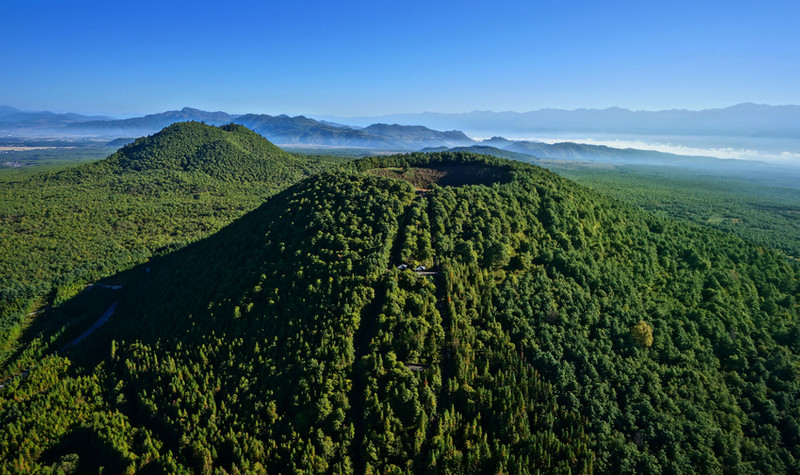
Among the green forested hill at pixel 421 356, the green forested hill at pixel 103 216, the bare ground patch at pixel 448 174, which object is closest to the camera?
the green forested hill at pixel 421 356

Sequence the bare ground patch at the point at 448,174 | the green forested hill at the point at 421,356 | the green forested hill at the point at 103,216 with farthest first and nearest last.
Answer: the bare ground patch at the point at 448,174 < the green forested hill at the point at 103,216 < the green forested hill at the point at 421,356

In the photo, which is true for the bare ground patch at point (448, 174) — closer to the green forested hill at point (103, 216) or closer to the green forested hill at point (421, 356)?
the green forested hill at point (421, 356)

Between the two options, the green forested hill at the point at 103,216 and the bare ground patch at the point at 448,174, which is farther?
the bare ground patch at the point at 448,174

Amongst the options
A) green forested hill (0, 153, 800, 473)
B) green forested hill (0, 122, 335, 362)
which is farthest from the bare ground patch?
green forested hill (0, 122, 335, 362)

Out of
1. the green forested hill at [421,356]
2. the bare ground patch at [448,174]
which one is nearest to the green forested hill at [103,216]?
the green forested hill at [421,356]

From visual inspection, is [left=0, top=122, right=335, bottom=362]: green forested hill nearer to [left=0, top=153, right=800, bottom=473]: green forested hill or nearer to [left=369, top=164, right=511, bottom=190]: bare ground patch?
[left=0, top=153, right=800, bottom=473]: green forested hill

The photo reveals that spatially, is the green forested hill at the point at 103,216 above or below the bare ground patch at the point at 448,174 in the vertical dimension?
below

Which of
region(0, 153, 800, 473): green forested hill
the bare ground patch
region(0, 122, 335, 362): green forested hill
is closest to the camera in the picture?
region(0, 153, 800, 473): green forested hill

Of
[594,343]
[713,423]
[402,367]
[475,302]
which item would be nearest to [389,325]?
[402,367]
